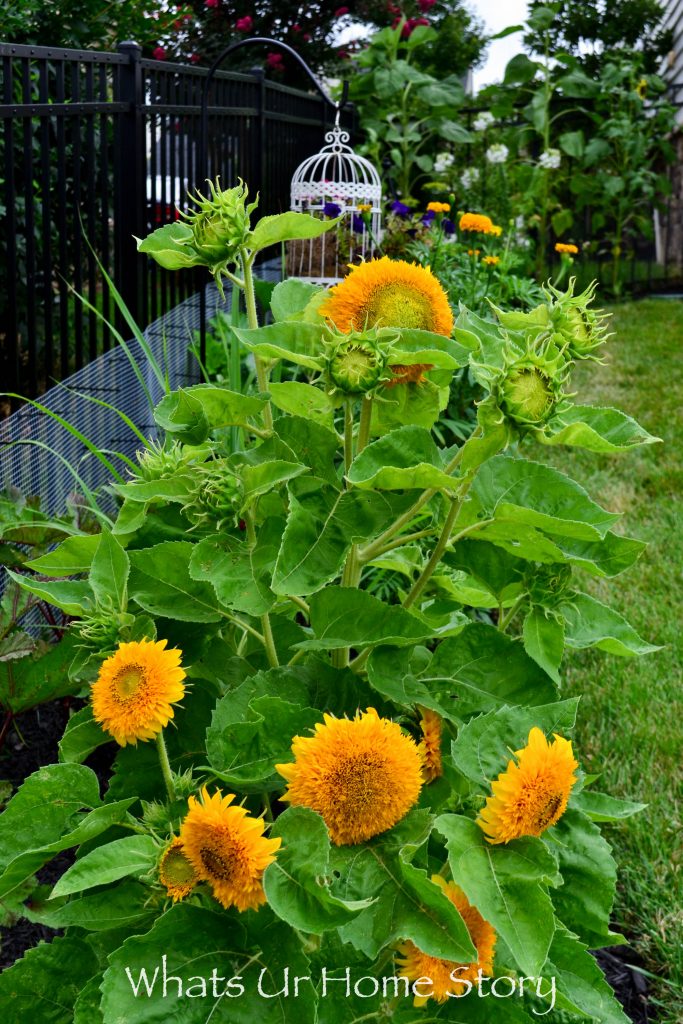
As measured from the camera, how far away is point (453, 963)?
0.94 meters

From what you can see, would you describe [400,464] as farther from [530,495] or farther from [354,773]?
[354,773]

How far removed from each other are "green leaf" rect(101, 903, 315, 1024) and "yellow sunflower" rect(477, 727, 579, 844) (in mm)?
222

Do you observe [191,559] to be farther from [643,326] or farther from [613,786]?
[643,326]

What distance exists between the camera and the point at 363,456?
990 millimetres

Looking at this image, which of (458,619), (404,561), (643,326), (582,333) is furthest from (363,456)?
(643,326)

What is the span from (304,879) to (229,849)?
2.8 inches

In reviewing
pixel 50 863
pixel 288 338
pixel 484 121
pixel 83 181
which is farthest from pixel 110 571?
pixel 484 121

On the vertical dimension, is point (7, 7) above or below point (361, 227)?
above

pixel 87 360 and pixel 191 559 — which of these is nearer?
pixel 191 559

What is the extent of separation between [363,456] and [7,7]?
146 inches

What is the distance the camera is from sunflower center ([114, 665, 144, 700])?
0.97 metres

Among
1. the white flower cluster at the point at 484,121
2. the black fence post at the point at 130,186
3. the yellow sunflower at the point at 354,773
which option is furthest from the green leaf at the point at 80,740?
the white flower cluster at the point at 484,121

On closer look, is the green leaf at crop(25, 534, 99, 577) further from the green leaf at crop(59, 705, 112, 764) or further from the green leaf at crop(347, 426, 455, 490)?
the green leaf at crop(347, 426, 455, 490)

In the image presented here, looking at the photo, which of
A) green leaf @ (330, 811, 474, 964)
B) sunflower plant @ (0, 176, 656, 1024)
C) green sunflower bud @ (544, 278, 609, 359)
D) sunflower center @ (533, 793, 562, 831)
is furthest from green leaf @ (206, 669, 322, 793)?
green sunflower bud @ (544, 278, 609, 359)
